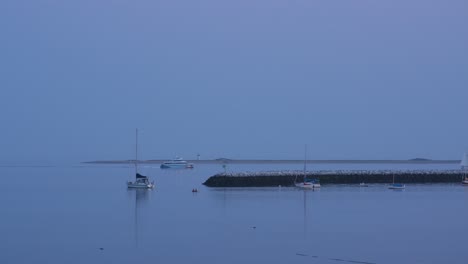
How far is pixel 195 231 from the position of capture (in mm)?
31781

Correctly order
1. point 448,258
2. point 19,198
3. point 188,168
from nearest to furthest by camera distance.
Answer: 1. point 448,258
2. point 19,198
3. point 188,168

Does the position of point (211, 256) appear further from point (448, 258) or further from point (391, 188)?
point (391, 188)

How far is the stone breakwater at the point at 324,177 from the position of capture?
201 feet

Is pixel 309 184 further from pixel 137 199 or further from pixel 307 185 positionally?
pixel 137 199

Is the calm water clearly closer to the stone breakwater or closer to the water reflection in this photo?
the water reflection

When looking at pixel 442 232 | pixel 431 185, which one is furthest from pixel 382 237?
pixel 431 185

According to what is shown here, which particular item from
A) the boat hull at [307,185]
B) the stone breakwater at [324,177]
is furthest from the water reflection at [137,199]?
the boat hull at [307,185]

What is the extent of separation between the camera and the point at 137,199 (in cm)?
5047

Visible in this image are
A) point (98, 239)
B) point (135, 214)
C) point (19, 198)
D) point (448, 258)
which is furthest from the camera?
point (19, 198)

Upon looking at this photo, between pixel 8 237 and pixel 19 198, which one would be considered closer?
pixel 8 237

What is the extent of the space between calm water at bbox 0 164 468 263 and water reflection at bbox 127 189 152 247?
0.20ft

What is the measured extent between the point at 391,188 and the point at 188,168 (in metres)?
80.0

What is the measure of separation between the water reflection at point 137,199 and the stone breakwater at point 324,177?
21.4 ft

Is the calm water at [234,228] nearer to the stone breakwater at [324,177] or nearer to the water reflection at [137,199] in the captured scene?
the water reflection at [137,199]
